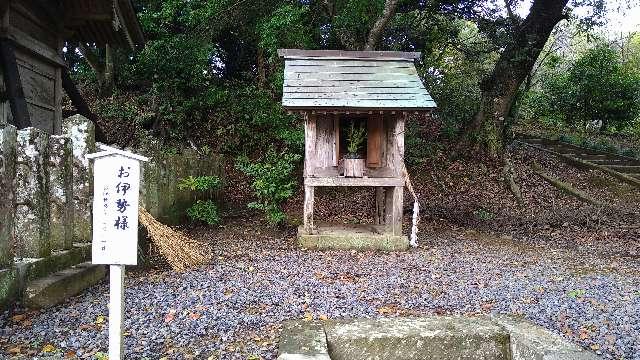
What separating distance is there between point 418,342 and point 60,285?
3.65 meters

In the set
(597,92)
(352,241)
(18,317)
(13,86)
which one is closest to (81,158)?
(13,86)

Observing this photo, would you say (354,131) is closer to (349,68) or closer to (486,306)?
(349,68)

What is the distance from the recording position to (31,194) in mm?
5055

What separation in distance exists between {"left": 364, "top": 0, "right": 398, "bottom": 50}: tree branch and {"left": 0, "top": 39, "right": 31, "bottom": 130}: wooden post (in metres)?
7.86

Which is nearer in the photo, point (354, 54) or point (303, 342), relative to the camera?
point (303, 342)

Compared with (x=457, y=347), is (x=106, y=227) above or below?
above

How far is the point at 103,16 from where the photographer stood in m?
8.52

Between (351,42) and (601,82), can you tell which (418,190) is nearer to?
(351,42)

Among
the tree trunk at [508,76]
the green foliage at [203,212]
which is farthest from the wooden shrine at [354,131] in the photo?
the tree trunk at [508,76]

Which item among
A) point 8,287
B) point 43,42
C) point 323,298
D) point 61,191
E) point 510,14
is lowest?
point 323,298

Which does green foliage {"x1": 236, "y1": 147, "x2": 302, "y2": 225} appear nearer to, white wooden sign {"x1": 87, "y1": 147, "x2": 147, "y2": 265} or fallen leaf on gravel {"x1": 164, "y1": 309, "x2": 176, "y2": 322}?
fallen leaf on gravel {"x1": 164, "y1": 309, "x2": 176, "y2": 322}

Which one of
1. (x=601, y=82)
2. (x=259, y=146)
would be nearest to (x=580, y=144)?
(x=601, y=82)

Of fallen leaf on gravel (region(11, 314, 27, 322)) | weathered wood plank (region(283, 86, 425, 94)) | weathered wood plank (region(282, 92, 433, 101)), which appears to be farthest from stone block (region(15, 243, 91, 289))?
weathered wood plank (region(283, 86, 425, 94))

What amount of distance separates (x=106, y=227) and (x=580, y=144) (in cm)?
1998
